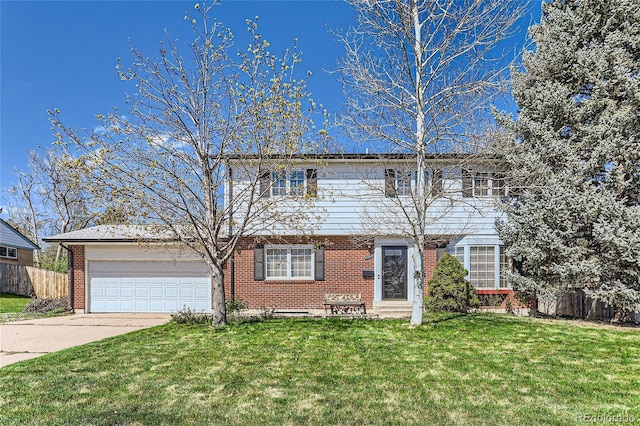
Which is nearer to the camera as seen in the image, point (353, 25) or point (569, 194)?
point (353, 25)

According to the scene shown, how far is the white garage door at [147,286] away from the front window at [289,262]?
2.26m

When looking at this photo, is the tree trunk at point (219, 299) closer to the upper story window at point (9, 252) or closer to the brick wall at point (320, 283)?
the brick wall at point (320, 283)

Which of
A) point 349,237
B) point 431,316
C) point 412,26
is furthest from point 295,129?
point 431,316

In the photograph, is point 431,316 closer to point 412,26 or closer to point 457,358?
point 457,358

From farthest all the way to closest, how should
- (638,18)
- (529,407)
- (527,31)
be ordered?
(527,31)
(638,18)
(529,407)

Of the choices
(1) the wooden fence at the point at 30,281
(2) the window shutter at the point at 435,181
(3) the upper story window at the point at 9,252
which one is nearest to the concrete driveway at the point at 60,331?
(1) the wooden fence at the point at 30,281

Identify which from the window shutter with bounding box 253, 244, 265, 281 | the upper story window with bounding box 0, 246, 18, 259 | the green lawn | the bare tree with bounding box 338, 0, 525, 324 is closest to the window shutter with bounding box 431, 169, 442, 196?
the bare tree with bounding box 338, 0, 525, 324

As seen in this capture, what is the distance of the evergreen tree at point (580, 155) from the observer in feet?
32.5

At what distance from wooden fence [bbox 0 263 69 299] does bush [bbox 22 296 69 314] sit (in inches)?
151

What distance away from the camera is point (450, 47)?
9.00 m

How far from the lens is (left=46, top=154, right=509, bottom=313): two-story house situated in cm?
1239

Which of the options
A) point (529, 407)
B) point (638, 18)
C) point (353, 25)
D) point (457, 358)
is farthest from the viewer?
point (638, 18)

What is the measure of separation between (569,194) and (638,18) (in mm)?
5120

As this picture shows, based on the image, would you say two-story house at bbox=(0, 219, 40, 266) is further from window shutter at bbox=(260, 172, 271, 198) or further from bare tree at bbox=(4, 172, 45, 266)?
window shutter at bbox=(260, 172, 271, 198)
